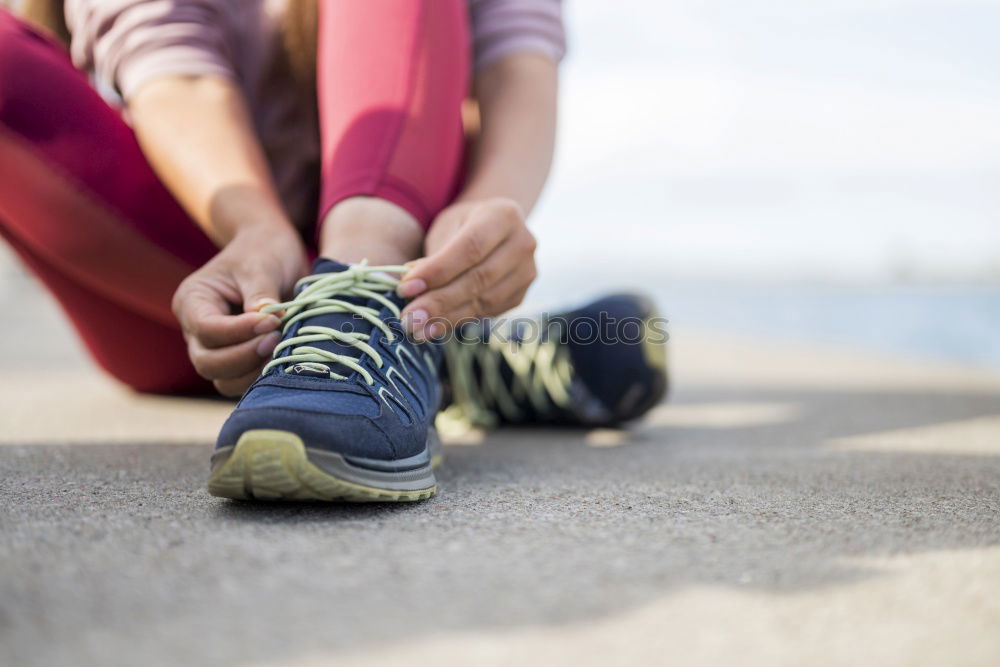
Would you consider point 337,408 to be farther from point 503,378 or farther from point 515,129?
point 503,378

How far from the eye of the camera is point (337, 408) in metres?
0.60

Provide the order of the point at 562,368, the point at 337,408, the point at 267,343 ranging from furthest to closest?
the point at 562,368
the point at 267,343
the point at 337,408

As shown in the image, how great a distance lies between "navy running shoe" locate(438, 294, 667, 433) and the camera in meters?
1.11

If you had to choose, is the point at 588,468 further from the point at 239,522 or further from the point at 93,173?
the point at 93,173

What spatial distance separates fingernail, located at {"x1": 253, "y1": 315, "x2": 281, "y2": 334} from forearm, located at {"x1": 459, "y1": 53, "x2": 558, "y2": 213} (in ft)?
0.89

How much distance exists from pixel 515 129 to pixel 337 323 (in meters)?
0.40

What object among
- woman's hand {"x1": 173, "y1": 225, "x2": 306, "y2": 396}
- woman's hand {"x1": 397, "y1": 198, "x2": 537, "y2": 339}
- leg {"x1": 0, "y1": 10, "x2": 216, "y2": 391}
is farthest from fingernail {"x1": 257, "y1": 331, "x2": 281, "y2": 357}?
leg {"x1": 0, "y1": 10, "x2": 216, "y2": 391}

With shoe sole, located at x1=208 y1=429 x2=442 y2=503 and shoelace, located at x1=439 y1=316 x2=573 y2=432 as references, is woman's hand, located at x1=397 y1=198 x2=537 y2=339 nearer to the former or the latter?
shoe sole, located at x1=208 y1=429 x2=442 y2=503

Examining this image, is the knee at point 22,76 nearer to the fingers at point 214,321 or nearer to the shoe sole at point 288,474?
the fingers at point 214,321

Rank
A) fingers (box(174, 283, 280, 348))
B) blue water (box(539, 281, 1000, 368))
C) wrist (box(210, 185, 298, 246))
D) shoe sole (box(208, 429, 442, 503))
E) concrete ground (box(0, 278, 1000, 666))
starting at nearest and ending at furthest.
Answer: concrete ground (box(0, 278, 1000, 666)), shoe sole (box(208, 429, 442, 503)), fingers (box(174, 283, 280, 348)), wrist (box(210, 185, 298, 246)), blue water (box(539, 281, 1000, 368))

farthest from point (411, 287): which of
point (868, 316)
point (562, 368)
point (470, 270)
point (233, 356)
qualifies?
point (868, 316)

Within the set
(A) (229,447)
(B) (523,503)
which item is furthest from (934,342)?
(A) (229,447)

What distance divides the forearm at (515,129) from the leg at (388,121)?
0.05m

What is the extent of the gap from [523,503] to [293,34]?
0.73 metres
